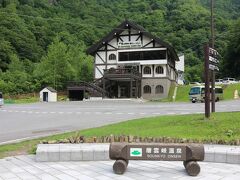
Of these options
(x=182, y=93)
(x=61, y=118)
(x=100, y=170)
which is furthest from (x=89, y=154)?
(x=182, y=93)

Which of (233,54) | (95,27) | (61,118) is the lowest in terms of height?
(61,118)

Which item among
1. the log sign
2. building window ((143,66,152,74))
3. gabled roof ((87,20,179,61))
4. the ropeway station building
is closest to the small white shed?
the ropeway station building

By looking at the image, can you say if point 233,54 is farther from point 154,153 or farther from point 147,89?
point 154,153

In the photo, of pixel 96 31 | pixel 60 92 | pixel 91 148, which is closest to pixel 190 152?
pixel 91 148

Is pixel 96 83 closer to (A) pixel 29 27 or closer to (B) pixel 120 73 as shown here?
(B) pixel 120 73

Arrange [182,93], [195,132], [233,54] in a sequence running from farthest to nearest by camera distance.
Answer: [233,54] → [182,93] → [195,132]

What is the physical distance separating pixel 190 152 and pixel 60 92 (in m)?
50.4

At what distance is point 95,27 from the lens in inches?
2970

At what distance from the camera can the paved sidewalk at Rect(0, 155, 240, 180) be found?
6.30 m

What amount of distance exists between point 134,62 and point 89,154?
135 feet

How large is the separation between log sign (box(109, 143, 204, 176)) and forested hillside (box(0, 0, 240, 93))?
54.1 meters

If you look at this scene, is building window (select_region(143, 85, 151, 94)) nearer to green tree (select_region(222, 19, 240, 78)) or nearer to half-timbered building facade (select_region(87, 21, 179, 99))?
half-timbered building facade (select_region(87, 21, 179, 99))

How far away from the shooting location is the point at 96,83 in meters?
47.4

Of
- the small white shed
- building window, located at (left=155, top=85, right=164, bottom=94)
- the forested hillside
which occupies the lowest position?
the small white shed
